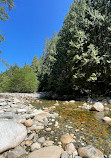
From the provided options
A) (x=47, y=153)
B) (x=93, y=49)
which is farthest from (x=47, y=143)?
(x=93, y=49)

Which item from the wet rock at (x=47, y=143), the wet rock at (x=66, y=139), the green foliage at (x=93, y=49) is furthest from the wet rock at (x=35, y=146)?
the green foliage at (x=93, y=49)

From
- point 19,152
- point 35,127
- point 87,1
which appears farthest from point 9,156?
point 87,1

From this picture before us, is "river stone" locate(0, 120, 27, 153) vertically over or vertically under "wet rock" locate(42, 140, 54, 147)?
over

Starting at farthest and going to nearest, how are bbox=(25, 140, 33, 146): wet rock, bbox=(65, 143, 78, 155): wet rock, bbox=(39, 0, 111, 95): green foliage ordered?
bbox=(39, 0, 111, 95): green foliage
bbox=(25, 140, 33, 146): wet rock
bbox=(65, 143, 78, 155): wet rock

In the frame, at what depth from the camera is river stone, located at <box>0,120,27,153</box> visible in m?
1.68

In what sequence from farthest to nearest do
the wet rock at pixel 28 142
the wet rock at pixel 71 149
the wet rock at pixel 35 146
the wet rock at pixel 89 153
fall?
the wet rock at pixel 28 142
the wet rock at pixel 35 146
the wet rock at pixel 71 149
the wet rock at pixel 89 153

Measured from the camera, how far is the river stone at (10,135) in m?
1.68

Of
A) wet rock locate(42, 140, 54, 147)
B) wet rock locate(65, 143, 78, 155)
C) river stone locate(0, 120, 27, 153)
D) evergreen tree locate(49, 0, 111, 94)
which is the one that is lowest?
wet rock locate(65, 143, 78, 155)

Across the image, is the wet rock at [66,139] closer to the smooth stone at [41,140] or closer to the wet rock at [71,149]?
the wet rock at [71,149]

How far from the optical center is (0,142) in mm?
1656

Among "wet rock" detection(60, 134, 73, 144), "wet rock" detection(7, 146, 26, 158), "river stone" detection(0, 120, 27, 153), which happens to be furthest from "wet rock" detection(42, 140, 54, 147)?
"river stone" detection(0, 120, 27, 153)

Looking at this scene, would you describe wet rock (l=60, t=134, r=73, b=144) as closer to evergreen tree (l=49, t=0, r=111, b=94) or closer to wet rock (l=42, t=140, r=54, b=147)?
wet rock (l=42, t=140, r=54, b=147)

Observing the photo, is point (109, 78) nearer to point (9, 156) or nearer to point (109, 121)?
point (109, 121)

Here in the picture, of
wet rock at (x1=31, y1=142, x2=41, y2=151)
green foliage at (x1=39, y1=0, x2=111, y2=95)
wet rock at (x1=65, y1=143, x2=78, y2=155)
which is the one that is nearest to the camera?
wet rock at (x1=65, y1=143, x2=78, y2=155)
